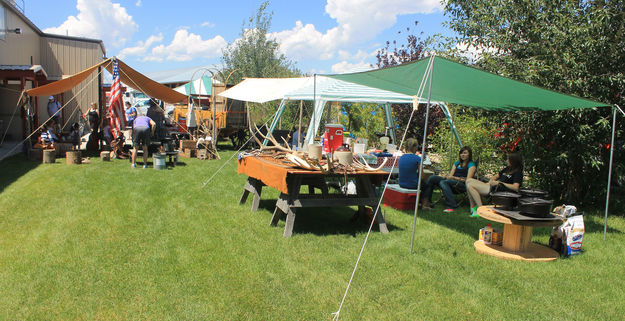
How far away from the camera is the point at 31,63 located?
50.8ft

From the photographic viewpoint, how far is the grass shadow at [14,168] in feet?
25.3

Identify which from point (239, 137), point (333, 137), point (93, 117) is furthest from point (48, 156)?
point (333, 137)

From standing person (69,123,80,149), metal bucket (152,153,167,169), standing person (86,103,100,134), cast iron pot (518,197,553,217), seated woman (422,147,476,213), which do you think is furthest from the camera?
standing person (86,103,100,134)

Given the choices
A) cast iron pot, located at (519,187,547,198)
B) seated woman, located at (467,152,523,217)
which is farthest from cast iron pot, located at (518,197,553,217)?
seated woman, located at (467,152,523,217)

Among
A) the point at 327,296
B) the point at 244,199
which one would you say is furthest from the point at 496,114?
the point at 327,296

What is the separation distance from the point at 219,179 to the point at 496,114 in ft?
17.1

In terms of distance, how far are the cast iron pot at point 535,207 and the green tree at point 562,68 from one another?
2267 mm

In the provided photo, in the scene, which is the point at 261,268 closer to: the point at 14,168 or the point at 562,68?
the point at 562,68

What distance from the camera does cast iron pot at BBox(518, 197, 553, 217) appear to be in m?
4.41

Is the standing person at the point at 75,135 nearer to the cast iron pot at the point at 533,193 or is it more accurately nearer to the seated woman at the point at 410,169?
the seated woman at the point at 410,169

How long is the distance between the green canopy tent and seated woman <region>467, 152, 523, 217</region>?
0.80m

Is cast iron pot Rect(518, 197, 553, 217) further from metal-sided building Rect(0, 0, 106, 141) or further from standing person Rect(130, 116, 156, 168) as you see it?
metal-sided building Rect(0, 0, 106, 141)

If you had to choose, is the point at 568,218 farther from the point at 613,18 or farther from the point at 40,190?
the point at 40,190

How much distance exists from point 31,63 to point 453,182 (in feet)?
50.1
